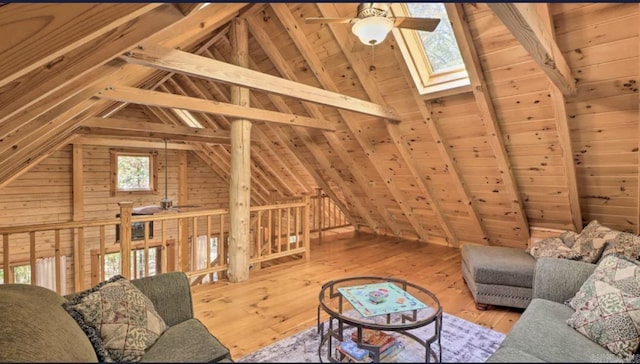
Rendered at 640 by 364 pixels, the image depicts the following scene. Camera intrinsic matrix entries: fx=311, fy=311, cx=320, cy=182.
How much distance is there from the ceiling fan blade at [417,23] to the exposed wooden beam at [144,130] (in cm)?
405

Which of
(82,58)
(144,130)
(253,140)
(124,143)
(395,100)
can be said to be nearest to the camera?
(82,58)

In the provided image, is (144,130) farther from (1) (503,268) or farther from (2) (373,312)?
(1) (503,268)

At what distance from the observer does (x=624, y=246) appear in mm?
2777

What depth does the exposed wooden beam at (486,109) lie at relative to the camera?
2.63 meters

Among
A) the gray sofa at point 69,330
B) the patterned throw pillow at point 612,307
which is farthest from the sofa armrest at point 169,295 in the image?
the patterned throw pillow at point 612,307

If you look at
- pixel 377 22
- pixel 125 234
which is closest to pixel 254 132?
pixel 125 234

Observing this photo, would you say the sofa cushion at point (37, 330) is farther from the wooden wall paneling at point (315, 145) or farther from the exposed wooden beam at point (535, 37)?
the wooden wall paneling at point (315, 145)

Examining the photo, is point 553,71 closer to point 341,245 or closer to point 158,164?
point 341,245

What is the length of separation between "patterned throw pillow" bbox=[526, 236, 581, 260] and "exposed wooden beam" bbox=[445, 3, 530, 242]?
763 mm

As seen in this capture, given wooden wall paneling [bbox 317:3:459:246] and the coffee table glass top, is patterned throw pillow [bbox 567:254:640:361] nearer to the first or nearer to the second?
the coffee table glass top

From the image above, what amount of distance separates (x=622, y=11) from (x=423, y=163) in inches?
95.4

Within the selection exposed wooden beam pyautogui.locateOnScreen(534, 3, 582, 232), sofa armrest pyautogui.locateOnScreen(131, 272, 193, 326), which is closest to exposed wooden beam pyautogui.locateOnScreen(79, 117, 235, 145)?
sofa armrest pyautogui.locateOnScreen(131, 272, 193, 326)

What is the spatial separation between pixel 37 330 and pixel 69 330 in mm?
102

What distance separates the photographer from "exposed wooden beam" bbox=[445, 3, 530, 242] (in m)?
2.63
